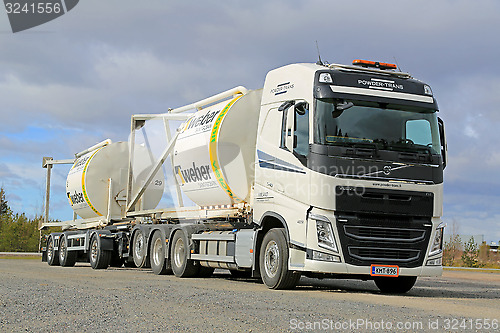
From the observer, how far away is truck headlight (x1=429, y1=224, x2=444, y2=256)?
39.7 ft

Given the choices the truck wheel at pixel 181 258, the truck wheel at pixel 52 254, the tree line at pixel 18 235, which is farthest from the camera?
the tree line at pixel 18 235

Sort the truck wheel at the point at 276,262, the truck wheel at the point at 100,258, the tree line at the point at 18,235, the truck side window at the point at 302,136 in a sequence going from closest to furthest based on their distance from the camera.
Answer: the truck side window at the point at 302,136 → the truck wheel at the point at 276,262 → the truck wheel at the point at 100,258 → the tree line at the point at 18,235

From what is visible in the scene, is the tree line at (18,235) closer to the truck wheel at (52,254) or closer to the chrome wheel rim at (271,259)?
the truck wheel at (52,254)

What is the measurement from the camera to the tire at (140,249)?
18009 mm

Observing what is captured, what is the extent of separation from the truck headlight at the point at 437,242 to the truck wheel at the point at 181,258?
6.24 m

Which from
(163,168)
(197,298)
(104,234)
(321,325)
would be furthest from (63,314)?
(104,234)

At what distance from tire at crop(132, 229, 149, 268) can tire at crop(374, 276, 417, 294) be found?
7141 millimetres

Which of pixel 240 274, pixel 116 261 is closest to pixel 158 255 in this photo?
pixel 240 274

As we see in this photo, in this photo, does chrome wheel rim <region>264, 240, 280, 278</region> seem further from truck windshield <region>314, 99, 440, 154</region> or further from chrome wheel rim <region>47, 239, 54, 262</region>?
chrome wheel rim <region>47, 239, 54, 262</region>

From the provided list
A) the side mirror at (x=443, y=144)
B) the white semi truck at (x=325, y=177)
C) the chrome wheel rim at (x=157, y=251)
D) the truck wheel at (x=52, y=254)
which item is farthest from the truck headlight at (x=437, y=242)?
the truck wheel at (x=52, y=254)

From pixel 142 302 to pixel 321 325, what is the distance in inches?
120

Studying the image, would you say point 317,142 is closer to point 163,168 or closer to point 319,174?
point 319,174

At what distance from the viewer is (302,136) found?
38.6 ft

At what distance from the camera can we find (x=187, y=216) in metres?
16.8
